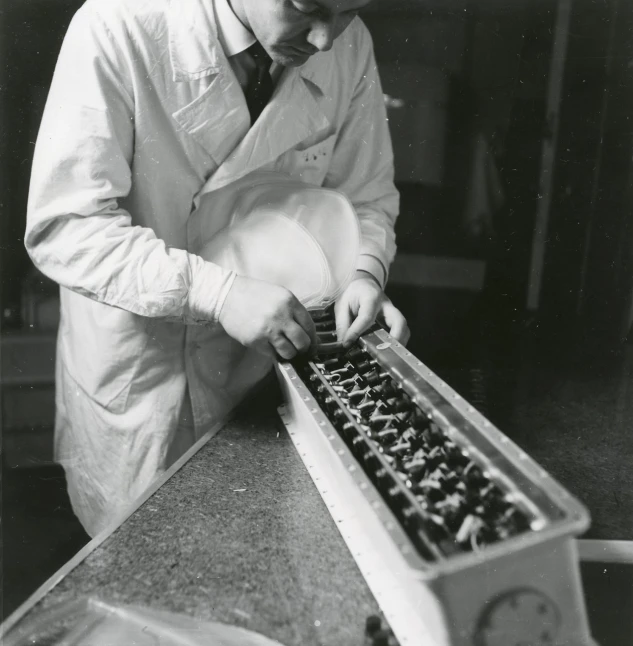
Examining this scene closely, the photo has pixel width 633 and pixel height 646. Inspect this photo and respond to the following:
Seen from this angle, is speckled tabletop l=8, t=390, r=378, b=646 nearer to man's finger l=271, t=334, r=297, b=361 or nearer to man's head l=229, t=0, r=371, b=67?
man's finger l=271, t=334, r=297, b=361

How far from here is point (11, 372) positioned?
1101mm

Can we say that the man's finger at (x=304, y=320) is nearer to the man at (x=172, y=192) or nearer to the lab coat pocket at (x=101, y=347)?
the man at (x=172, y=192)

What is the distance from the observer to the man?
3.04ft

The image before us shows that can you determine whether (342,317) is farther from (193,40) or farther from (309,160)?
(193,40)

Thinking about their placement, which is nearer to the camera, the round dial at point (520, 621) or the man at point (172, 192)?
the round dial at point (520, 621)

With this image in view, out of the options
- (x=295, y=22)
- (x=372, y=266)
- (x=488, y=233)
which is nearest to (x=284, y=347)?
(x=372, y=266)

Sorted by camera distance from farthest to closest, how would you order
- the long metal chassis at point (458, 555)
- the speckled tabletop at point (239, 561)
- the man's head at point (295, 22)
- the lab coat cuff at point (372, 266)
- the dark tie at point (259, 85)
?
the lab coat cuff at point (372, 266)
the dark tie at point (259, 85)
the man's head at point (295, 22)
the speckled tabletop at point (239, 561)
the long metal chassis at point (458, 555)

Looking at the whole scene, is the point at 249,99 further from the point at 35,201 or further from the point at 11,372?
the point at 11,372

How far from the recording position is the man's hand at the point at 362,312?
42.8 inches

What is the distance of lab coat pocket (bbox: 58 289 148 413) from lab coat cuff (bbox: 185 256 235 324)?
174 millimetres

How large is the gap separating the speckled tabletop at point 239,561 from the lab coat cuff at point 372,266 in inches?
17.2

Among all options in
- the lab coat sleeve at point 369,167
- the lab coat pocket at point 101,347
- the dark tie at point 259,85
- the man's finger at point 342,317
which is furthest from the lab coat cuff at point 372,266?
the lab coat pocket at point 101,347

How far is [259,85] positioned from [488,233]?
630mm

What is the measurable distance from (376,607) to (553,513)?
0.24 meters
